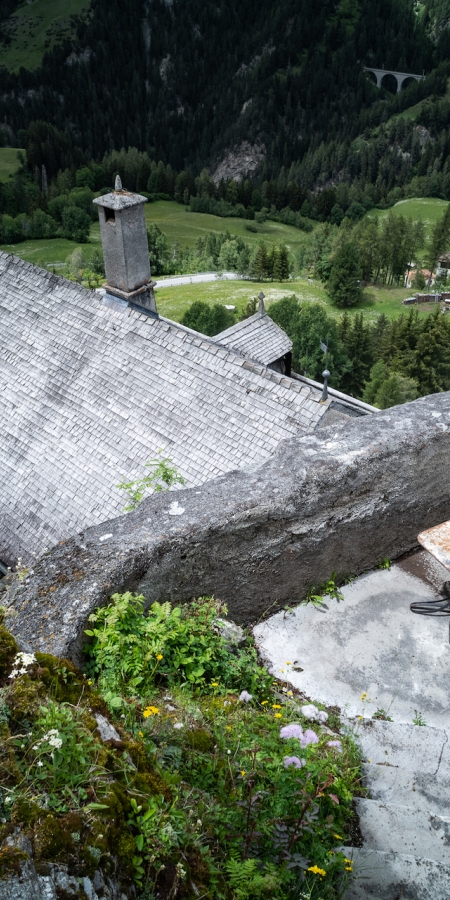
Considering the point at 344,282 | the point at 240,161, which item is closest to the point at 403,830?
the point at 344,282

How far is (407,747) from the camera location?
4184 millimetres

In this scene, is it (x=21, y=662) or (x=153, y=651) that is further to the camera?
(x=153, y=651)

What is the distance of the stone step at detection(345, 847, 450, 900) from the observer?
10.5ft

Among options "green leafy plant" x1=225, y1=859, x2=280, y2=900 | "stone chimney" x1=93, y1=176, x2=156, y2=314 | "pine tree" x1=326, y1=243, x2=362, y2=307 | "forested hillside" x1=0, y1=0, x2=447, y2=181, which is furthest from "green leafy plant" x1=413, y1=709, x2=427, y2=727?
"forested hillside" x1=0, y1=0, x2=447, y2=181

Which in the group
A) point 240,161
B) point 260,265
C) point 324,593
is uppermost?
point 324,593

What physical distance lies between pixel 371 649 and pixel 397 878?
7.39ft

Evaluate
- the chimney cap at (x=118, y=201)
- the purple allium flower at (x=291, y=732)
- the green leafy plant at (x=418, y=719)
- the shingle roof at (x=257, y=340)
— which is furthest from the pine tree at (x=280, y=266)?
the purple allium flower at (x=291, y=732)

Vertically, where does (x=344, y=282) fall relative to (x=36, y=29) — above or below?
below

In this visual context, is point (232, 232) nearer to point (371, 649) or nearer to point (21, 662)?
point (371, 649)

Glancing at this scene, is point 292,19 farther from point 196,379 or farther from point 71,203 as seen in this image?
point 196,379

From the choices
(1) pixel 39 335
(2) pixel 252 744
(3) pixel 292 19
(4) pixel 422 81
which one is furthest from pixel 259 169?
(2) pixel 252 744

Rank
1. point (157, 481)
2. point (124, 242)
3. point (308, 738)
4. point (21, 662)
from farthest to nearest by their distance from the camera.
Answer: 1. point (124, 242)
2. point (157, 481)
3. point (308, 738)
4. point (21, 662)

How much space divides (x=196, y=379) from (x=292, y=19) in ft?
680

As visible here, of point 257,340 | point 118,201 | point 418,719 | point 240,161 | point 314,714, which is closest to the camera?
point 314,714
